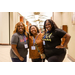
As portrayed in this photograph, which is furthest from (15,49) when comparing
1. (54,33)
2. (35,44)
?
(54,33)

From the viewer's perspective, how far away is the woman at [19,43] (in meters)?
1.44

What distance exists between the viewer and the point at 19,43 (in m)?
1.49

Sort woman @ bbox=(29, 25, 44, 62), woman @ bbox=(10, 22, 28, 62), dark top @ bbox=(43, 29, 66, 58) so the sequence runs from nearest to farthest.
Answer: dark top @ bbox=(43, 29, 66, 58), woman @ bbox=(10, 22, 28, 62), woman @ bbox=(29, 25, 44, 62)

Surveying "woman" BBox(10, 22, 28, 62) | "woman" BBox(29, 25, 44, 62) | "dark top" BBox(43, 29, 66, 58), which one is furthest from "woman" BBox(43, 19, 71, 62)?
"woman" BBox(10, 22, 28, 62)

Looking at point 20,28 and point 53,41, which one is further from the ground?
point 20,28

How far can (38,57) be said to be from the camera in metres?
1.63

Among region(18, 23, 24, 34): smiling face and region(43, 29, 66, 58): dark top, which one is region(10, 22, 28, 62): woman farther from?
region(43, 29, 66, 58): dark top

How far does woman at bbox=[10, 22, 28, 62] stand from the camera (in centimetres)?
144

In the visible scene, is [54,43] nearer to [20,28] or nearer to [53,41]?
[53,41]

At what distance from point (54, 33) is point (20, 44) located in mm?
720

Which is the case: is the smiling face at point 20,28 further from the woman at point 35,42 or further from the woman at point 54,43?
the woman at point 54,43

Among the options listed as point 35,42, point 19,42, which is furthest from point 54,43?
point 19,42

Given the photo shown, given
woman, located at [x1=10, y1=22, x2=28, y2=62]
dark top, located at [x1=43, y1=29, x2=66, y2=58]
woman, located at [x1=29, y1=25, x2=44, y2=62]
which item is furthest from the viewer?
woman, located at [x1=29, y1=25, x2=44, y2=62]
